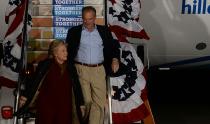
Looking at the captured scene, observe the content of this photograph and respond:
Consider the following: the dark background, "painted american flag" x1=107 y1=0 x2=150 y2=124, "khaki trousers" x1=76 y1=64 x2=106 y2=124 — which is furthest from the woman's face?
the dark background

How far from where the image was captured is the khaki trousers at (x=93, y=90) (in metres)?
6.41

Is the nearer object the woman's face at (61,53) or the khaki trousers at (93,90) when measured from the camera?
the woman's face at (61,53)

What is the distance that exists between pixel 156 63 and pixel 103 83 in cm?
376

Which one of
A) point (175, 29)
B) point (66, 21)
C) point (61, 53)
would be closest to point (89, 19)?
point (61, 53)

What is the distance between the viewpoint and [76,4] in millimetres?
8117

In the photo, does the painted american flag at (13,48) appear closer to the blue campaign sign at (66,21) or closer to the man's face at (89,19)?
the blue campaign sign at (66,21)

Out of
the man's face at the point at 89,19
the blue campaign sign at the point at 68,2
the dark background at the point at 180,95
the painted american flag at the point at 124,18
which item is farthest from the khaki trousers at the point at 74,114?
the dark background at the point at 180,95

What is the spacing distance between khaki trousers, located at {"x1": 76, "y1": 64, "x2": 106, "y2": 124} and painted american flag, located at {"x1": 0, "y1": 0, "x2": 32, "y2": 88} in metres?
1.49

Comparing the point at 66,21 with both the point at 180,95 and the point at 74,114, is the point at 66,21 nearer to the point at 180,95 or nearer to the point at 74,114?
the point at 74,114

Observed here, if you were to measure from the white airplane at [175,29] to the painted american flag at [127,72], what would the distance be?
1.08m

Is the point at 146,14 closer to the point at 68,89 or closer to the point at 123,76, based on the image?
the point at 123,76

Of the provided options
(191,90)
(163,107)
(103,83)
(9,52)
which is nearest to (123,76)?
(103,83)

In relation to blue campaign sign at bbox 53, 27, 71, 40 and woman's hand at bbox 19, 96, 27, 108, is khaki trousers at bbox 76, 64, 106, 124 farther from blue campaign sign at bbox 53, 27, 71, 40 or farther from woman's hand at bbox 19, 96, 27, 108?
blue campaign sign at bbox 53, 27, 71, 40

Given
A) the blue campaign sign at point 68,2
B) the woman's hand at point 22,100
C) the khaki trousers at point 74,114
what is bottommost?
the khaki trousers at point 74,114
